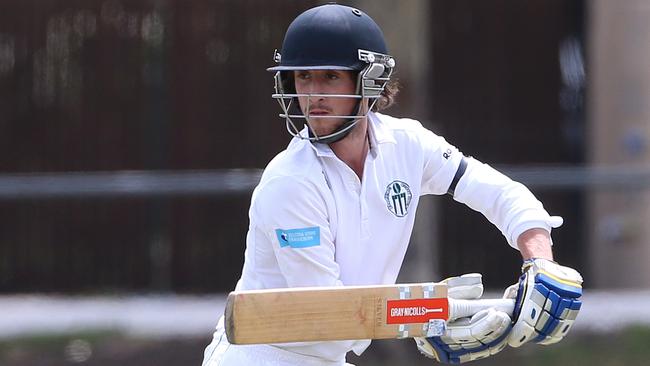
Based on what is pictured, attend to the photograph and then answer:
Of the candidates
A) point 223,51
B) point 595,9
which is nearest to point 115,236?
point 223,51

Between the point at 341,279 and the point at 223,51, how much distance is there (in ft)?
17.3

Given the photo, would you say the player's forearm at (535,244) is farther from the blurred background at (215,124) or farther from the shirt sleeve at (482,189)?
the blurred background at (215,124)

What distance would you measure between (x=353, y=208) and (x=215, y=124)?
521 cm

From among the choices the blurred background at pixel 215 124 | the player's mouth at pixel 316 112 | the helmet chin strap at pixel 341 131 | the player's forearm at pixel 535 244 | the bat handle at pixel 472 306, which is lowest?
the blurred background at pixel 215 124

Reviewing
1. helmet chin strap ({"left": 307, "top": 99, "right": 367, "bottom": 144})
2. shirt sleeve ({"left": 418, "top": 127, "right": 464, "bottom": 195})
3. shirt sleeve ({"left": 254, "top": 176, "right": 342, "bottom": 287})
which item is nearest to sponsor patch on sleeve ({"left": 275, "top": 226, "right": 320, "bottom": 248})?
shirt sleeve ({"left": 254, "top": 176, "right": 342, "bottom": 287})

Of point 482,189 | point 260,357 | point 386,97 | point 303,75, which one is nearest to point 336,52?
point 303,75

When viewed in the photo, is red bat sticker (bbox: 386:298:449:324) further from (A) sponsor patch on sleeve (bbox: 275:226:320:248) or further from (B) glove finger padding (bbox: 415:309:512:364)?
(A) sponsor patch on sleeve (bbox: 275:226:320:248)

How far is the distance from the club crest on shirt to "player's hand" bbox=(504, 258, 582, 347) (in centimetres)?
41

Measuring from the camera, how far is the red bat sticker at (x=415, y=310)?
3.68 m

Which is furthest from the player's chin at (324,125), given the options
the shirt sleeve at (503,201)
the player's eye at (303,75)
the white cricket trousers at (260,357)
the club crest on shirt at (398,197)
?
the white cricket trousers at (260,357)

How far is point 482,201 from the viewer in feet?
14.0

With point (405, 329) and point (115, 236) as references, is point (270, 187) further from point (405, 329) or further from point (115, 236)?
point (115, 236)

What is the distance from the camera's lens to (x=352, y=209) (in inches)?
158

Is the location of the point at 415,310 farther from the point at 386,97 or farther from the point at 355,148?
the point at 386,97
